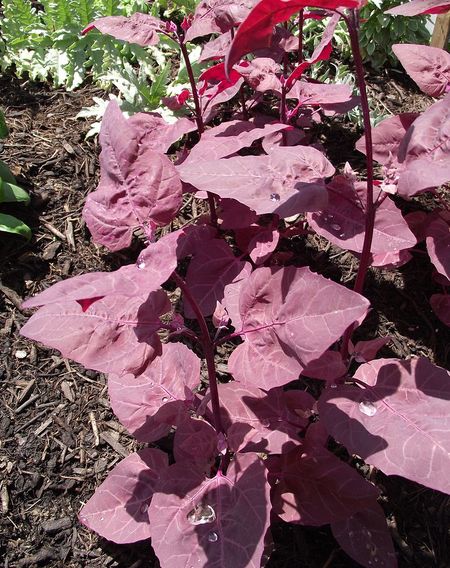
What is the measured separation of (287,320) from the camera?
1.21 metres

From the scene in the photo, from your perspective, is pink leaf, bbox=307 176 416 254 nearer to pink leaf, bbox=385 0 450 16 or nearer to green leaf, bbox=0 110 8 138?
pink leaf, bbox=385 0 450 16

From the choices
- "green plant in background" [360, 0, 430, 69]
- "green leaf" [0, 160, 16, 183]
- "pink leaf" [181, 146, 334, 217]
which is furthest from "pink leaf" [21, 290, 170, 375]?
"green plant in background" [360, 0, 430, 69]

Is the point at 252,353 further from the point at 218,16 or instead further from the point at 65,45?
the point at 65,45

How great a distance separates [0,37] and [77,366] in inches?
76.4

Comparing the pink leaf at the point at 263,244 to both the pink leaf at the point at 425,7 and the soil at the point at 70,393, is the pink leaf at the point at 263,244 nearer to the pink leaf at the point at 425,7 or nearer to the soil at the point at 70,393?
the soil at the point at 70,393

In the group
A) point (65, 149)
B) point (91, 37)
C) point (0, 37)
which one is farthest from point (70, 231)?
point (0, 37)

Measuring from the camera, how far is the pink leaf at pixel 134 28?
1813 mm

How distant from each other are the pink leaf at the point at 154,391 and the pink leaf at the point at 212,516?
16 centimetres

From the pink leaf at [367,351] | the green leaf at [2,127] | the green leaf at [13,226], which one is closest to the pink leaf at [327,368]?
the pink leaf at [367,351]

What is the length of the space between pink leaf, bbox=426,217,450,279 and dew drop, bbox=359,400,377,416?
2.15 feet

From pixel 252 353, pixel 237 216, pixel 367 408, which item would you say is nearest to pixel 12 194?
pixel 237 216

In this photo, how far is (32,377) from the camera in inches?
77.2

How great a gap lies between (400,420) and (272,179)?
596mm

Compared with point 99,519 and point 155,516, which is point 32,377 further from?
point 155,516
